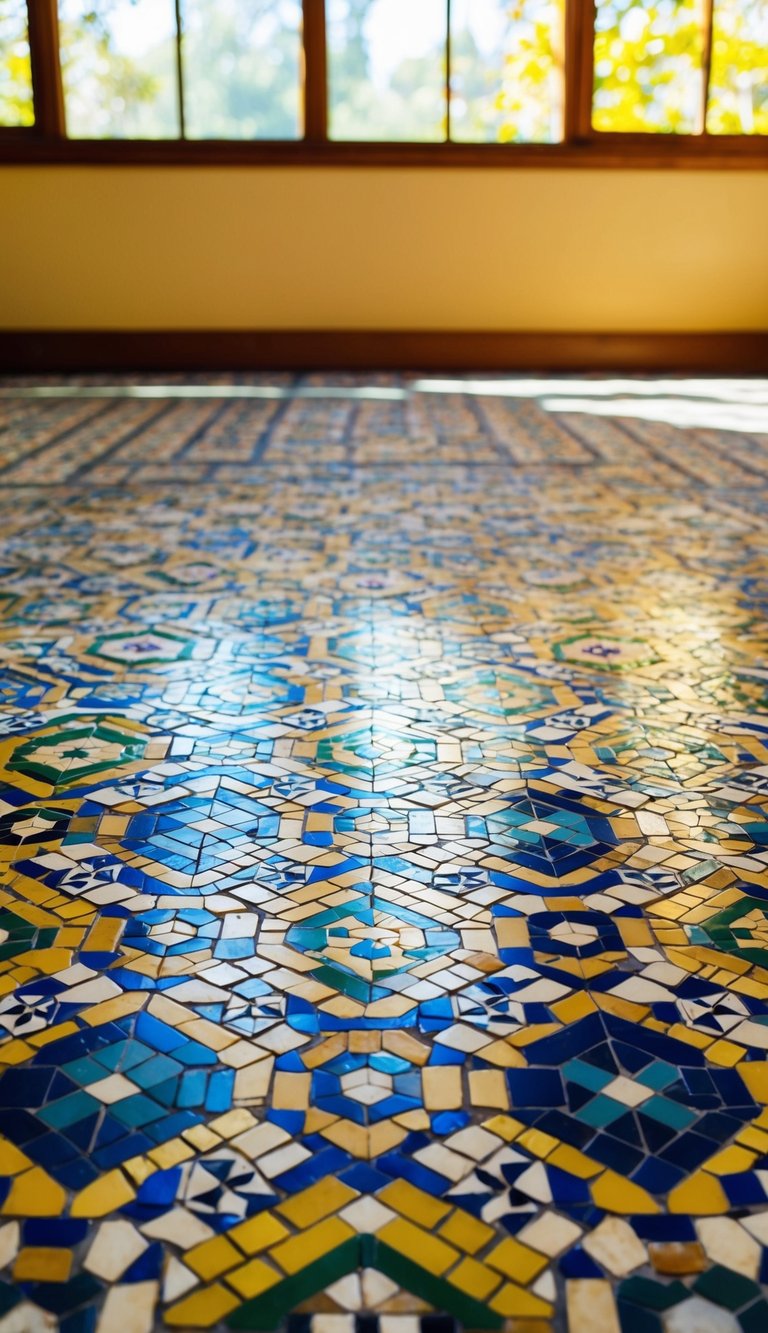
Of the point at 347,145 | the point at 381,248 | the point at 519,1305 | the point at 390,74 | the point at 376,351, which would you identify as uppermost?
the point at 390,74

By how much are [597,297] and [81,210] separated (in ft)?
8.96

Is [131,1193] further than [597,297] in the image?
No

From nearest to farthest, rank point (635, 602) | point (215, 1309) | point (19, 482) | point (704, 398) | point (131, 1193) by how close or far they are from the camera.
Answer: point (215, 1309), point (131, 1193), point (635, 602), point (19, 482), point (704, 398)

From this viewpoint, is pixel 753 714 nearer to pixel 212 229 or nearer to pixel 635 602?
pixel 635 602

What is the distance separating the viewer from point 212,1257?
921 mm

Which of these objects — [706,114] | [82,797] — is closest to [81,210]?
[706,114]

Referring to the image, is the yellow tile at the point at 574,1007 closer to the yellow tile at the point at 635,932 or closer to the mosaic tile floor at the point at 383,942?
the mosaic tile floor at the point at 383,942

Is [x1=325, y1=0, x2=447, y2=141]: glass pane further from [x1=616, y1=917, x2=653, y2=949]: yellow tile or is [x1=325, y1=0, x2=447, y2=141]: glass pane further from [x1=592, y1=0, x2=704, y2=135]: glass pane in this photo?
[x1=616, y1=917, x2=653, y2=949]: yellow tile

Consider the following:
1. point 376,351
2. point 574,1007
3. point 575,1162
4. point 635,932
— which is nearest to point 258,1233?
point 575,1162

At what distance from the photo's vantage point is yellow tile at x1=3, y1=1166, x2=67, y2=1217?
3.16 feet

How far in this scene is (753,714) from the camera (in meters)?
2.02

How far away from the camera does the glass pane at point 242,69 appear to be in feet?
20.3

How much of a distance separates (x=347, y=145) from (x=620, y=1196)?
6.20 m

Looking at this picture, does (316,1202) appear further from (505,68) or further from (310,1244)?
(505,68)
